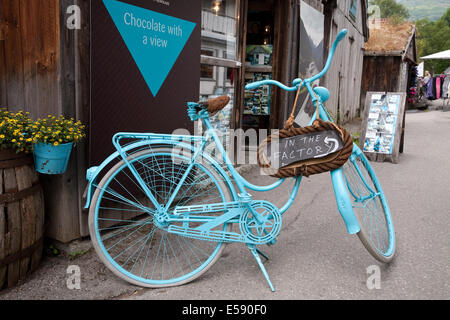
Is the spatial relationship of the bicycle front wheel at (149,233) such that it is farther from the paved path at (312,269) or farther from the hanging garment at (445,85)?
the hanging garment at (445,85)

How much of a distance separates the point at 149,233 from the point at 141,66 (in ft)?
4.60

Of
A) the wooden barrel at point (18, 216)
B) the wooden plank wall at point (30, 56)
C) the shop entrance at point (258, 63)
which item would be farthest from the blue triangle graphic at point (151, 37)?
the shop entrance at point (258, 63)

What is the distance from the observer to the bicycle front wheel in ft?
8.67

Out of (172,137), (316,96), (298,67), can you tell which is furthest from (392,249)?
(298,67)

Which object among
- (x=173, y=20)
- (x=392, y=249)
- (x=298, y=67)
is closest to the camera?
(x=392, y=249)

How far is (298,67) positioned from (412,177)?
8.20ft

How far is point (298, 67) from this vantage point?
6840 mm

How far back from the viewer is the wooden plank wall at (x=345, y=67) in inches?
399

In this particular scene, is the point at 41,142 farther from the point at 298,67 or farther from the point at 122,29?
the point at 298,67

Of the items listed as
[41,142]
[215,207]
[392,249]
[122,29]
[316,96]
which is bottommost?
[392,249]

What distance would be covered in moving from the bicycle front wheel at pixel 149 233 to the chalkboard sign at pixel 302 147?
41cm

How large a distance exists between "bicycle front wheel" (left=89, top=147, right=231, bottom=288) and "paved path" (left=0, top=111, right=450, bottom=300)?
148mm

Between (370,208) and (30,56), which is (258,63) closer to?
(370,208)

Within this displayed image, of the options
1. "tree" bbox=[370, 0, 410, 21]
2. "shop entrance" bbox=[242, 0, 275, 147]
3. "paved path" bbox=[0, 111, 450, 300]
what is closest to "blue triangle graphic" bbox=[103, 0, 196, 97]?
"paved path" bbox=[0, 111, 450, 300]
